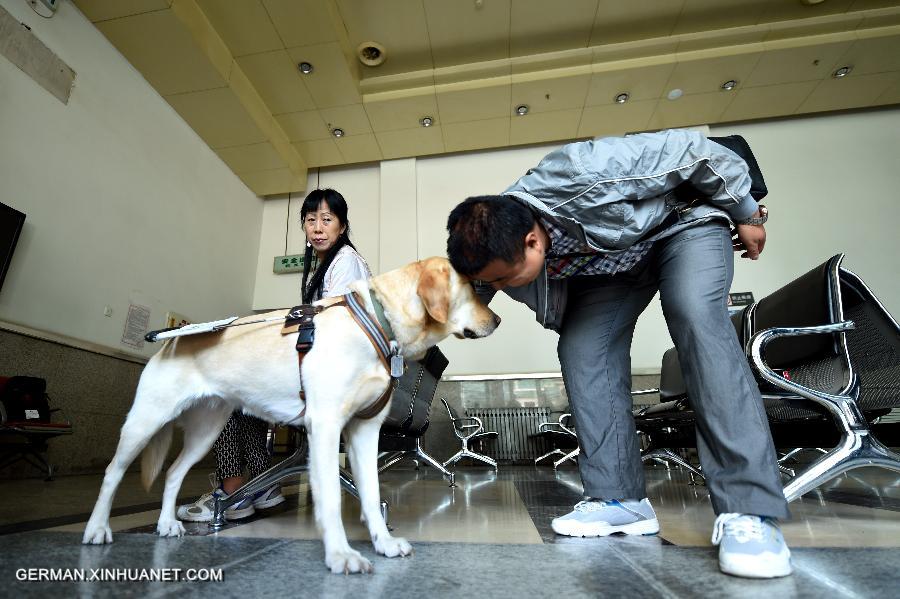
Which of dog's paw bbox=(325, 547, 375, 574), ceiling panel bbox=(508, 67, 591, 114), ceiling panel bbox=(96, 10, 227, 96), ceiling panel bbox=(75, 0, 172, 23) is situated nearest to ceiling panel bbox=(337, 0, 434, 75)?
ceiling panel bbox=(508, 67, 591, 114)

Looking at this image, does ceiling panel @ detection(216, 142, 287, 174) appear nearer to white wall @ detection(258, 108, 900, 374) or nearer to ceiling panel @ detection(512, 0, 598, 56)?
white wall @ detection(258, 108, 900, 374)

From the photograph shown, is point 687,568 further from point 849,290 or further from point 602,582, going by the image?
point 849,290

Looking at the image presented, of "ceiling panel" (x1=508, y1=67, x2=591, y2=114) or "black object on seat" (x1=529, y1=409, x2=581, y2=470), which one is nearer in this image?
"black object on seat" (x1=529, y1=409, x2=581, y2=470)

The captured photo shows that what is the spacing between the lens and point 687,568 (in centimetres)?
103

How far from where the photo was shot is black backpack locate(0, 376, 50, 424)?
3352 millimetres

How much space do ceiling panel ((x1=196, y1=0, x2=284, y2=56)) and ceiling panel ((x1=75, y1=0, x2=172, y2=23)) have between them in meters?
0.52

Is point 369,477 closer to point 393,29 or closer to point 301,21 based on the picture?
point 301,21

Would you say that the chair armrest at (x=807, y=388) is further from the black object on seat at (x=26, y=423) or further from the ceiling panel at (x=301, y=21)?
the ceiling panel at (x=301, y=21)

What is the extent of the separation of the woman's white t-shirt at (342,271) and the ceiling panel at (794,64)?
6450mm

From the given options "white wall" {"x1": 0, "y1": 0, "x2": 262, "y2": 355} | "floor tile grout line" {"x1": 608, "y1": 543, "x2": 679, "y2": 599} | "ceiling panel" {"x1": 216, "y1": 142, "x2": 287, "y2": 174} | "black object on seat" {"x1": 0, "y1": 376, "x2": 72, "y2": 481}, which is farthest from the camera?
"ceiling panel" {"x1": 216, "y1": 142, "x2": 287, "y2": 174}

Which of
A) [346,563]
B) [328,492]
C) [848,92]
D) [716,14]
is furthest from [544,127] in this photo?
[346,563]

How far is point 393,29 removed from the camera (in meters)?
5.51

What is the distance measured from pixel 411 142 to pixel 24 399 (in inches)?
220

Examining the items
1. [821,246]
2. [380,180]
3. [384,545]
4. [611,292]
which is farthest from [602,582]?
[821,246]
